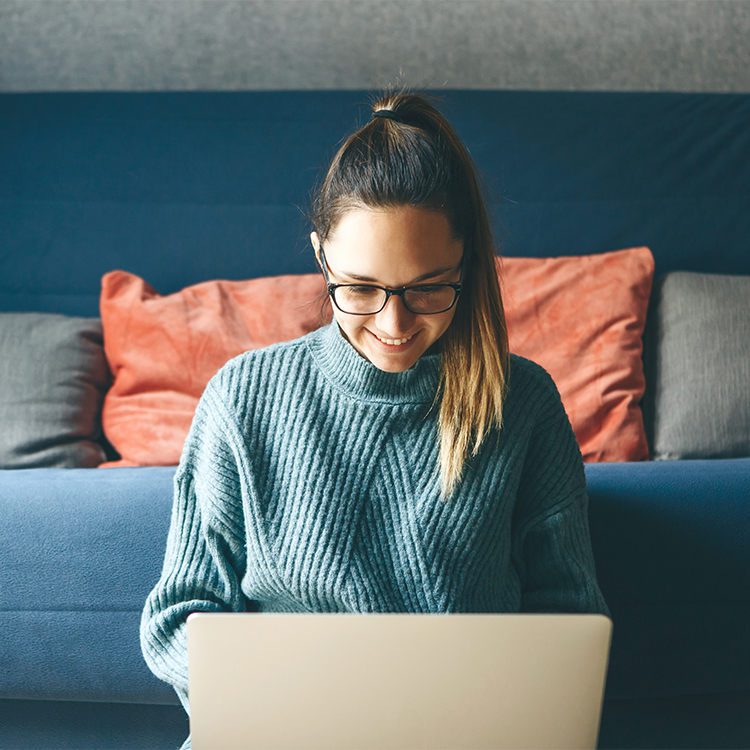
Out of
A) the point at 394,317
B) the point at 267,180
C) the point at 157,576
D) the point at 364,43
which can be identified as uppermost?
the point at 364,43

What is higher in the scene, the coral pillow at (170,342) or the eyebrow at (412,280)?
the eyebrow at (412,280)

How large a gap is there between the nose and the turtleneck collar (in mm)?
84

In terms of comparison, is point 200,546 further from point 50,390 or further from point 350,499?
point 50,390

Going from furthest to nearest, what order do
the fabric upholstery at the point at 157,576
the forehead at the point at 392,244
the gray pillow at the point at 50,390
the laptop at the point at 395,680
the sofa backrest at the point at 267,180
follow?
the sofa backrest at the point at 267,180
the gray pillow at the point at 50,390
the fabric upholstery at the point at 157,576
the forehead at the point at 392,244
the laptop at the point at 395,680

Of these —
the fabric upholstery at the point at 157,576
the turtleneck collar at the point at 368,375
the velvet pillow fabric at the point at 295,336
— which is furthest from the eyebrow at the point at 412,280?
the velvet pillow fabric at the point at 295,336

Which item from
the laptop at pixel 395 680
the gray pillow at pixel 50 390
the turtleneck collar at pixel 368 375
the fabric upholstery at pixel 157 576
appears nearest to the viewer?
the laptop at pixel 395 680

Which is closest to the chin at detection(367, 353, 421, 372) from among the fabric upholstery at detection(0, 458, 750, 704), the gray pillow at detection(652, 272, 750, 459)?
the fabric upholstery at detection(0, 458, 750, 704)

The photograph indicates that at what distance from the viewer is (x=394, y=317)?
2.27ft

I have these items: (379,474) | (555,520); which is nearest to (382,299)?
(379,474)

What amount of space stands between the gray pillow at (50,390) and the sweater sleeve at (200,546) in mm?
556

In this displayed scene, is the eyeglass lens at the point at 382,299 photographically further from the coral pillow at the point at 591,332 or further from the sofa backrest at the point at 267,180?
the sofa backrest at the point at 267,180

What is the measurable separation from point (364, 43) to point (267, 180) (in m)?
0.42

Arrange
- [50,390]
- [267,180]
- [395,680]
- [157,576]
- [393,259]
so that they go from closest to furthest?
[395,680] → [393,259] → [157,576] → [50,390] → [267,180]

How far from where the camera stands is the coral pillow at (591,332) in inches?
49.3
